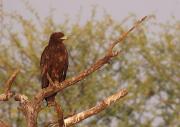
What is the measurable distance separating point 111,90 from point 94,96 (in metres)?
0.99

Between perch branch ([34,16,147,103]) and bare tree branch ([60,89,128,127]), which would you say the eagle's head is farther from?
bare tree branch ([60,89,128,127])

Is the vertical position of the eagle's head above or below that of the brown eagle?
above

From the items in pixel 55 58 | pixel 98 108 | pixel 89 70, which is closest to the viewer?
pixel 89 70

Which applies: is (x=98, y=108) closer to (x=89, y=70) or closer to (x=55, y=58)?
(x=89, y=70)

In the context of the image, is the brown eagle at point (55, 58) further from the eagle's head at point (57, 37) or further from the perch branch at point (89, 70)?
the perch branch at point (89, 70)

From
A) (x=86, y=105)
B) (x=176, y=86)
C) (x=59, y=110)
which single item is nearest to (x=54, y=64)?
(x=59, y=110)

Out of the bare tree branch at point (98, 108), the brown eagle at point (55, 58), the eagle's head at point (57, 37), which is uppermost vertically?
the eagle's head at point (57, 37)

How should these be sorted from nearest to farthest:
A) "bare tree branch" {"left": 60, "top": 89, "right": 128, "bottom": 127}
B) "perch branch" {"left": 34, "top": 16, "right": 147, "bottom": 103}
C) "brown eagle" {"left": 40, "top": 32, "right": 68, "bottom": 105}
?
"perch branch" {"left": 34, "top": 16, "right": 147, "bottom": 103} → "bare tree branch" {"left": 60, "top": 89, "right": 128, "bottom": 127} → "brown eagle" {"left": 40, "top": 32, "right": 68, "bottom": 105}

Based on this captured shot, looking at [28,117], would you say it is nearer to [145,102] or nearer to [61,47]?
[61,47]

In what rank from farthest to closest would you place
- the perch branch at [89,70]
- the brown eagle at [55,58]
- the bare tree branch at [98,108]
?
the brown eagle at [55,58] → the bare tree branch at [98,108] → the perch branch at [89,70]

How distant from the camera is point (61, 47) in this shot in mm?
10750

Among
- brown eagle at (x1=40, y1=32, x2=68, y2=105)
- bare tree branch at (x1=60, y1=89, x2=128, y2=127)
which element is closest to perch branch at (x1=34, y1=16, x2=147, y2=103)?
bare tree branch at (x1=60, y1=89, x2=128, y2=127)

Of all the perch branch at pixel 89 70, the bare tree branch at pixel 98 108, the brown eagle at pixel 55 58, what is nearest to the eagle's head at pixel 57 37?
the brown eagle at pixel 55 58

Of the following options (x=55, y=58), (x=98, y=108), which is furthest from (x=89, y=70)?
(x=55, y=58)
